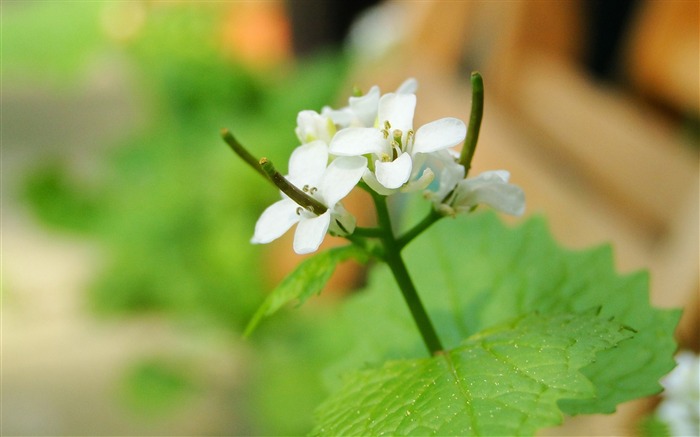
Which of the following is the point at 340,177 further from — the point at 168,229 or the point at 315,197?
the point at 168,229

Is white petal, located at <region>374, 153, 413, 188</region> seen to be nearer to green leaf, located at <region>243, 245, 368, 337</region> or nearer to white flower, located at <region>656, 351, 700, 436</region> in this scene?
green leaf, located at <region>243, 245, 368, 337</region>

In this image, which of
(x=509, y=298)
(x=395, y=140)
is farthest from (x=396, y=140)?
(x=509, y=298)

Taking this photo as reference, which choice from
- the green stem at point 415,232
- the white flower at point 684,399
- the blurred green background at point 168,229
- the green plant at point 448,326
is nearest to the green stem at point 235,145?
the green plant at point 448,326

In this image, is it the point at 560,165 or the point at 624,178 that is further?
the point at 560,165

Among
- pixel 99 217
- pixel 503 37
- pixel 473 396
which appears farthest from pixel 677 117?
pixel 99 217

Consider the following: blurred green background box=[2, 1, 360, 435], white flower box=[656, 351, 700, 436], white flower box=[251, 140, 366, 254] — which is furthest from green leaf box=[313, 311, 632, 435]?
blurred green background box=[2, 1, 360, 435]

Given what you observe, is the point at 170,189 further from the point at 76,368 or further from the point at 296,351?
→ the point at 76,368

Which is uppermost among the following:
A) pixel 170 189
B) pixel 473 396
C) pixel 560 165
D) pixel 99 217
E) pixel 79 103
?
pixel 79 103
